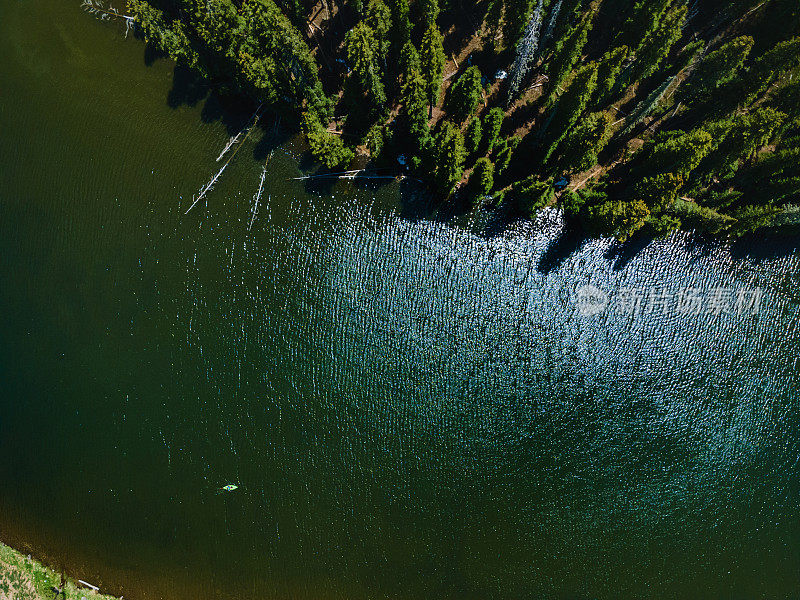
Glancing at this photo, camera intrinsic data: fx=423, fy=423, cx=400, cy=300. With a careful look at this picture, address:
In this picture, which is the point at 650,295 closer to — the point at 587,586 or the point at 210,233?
the point at 587,586

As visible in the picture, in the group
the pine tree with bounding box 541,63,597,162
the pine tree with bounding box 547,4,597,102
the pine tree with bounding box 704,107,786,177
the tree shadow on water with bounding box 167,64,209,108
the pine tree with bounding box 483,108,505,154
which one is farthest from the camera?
the tree shadow on water with bounding box 167,64,209,108

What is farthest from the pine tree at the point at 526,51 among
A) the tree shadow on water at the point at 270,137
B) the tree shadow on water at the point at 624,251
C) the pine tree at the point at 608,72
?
the tree shadow on water at the point at 270,137

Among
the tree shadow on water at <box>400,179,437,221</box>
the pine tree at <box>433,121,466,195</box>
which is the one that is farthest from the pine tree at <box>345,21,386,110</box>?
the tree shadow on water at <box>400,179,437,221</box>

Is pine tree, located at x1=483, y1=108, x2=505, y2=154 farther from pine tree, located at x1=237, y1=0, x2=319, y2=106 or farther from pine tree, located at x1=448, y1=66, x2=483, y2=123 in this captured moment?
pine tree, located at x1=237, y1=0, x2=319, y2=106

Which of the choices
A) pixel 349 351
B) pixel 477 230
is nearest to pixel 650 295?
pixel 477 230

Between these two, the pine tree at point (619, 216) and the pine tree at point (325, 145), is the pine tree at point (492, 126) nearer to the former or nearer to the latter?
the pine tree at point (619, 216)
